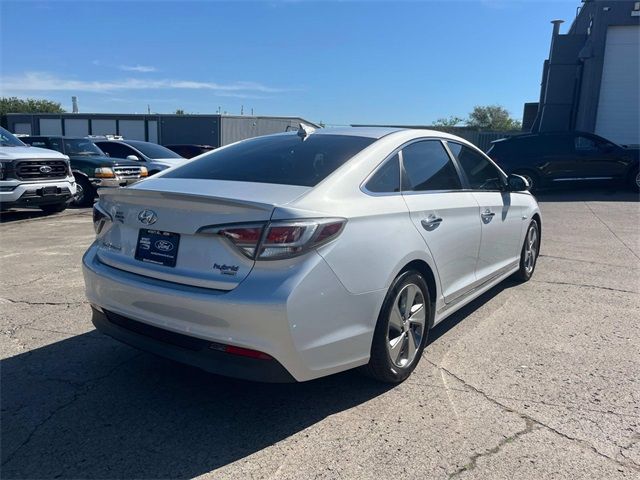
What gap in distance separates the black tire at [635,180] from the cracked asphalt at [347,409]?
41.4 feet

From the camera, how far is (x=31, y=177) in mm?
10719

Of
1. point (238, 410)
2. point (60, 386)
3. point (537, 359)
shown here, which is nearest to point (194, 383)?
point (238, 410)

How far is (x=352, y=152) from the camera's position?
3.76 m

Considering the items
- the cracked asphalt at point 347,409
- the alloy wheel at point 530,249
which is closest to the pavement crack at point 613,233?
the alloy wheel at point 530,249

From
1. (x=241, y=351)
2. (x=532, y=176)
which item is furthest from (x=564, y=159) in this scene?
(x=241, y=351)

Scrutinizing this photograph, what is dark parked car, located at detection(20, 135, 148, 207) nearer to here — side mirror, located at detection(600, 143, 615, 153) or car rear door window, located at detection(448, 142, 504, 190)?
car rear door window, located at detection(448, 142, 504, 190)

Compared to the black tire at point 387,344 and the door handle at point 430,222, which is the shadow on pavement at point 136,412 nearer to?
the black tire at point 387,344

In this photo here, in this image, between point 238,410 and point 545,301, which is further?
point 545,301

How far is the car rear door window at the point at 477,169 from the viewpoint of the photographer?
484cm

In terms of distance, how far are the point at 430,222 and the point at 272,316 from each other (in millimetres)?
1572

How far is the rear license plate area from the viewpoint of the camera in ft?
10.3

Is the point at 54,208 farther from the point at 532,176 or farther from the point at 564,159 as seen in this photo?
the point at 564,159

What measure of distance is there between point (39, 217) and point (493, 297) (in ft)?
31.6

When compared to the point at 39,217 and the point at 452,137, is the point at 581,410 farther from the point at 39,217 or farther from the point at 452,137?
the point at 39,217
